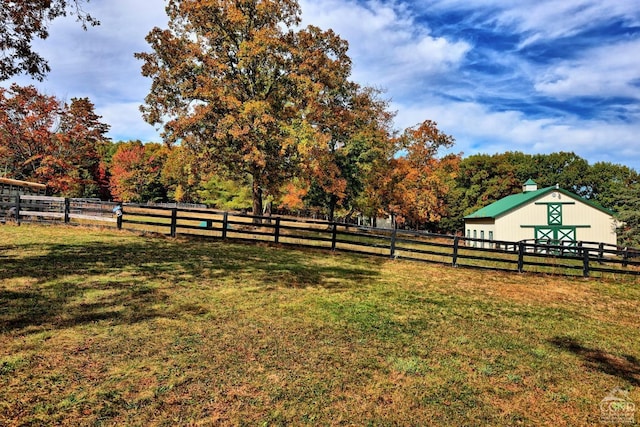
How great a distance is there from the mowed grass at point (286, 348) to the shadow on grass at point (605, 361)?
0.12 ft

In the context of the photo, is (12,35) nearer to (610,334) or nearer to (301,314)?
(301,314)

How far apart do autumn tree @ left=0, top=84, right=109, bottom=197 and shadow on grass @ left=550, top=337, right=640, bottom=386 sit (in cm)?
4245

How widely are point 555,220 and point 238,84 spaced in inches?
1077

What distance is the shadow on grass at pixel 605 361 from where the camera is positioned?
17.6 ft

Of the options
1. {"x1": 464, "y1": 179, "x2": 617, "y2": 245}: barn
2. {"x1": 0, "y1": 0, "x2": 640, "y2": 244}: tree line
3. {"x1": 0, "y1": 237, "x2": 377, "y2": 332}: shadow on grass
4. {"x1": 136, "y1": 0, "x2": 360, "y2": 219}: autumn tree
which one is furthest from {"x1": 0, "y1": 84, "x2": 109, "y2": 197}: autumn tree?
{"x1": 464, "y1": 179, "x2": 617, "y2": 245}: barn

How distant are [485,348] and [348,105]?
27429 millimetres

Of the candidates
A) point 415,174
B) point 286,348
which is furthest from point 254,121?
point 415,174

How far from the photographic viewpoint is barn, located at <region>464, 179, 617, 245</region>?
29.5 m

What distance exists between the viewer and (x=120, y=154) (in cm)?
6309

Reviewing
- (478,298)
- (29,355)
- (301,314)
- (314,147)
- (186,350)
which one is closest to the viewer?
(29,355)

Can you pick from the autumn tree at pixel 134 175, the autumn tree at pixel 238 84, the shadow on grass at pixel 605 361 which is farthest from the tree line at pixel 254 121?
the autumn tree at pixel 134 175

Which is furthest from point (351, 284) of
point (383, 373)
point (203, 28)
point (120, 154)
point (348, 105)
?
point (120, 154)

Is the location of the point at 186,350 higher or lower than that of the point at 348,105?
lower

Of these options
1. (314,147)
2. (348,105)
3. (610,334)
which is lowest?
(610,334)
